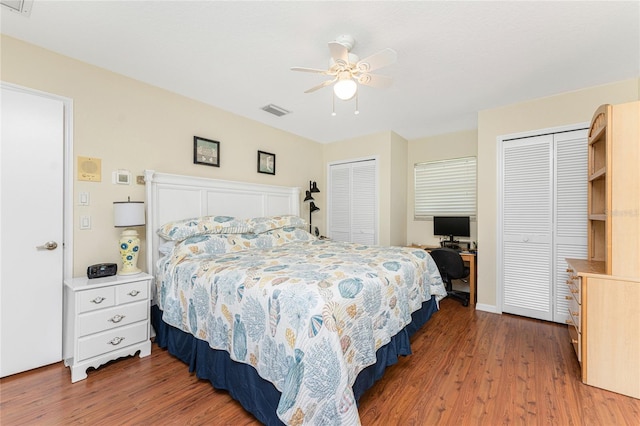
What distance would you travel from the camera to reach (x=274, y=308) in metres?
1.46

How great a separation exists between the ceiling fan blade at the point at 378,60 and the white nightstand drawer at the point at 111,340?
8.84 ft

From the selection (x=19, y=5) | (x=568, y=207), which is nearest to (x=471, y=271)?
(x=568, y=207)

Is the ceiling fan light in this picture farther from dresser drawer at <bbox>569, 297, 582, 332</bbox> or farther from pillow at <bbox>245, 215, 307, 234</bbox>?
dresser drawer at <bbox>569, 297, 582, 332</bbox>

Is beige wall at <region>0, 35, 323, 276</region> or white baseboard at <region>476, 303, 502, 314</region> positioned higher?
beige wall at <region>0, 35, 323, 276</region>

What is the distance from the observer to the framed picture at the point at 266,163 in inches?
154

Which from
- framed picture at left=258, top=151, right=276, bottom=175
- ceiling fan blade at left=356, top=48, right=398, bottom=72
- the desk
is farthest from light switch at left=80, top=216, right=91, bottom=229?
the desk

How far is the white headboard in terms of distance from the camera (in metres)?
2.69

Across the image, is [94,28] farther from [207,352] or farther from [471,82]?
[471,82]

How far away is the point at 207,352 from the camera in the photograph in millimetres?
1963

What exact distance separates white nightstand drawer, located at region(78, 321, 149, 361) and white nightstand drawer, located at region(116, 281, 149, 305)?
0.21m

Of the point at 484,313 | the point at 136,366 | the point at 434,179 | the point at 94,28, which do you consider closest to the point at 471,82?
the point at 434,179

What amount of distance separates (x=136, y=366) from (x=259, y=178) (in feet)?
8.24

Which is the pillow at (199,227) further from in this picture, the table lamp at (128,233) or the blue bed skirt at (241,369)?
the blue bed skirt at (241,369)

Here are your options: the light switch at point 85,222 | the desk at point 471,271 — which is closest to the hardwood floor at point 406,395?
the light switch at point 85,222
